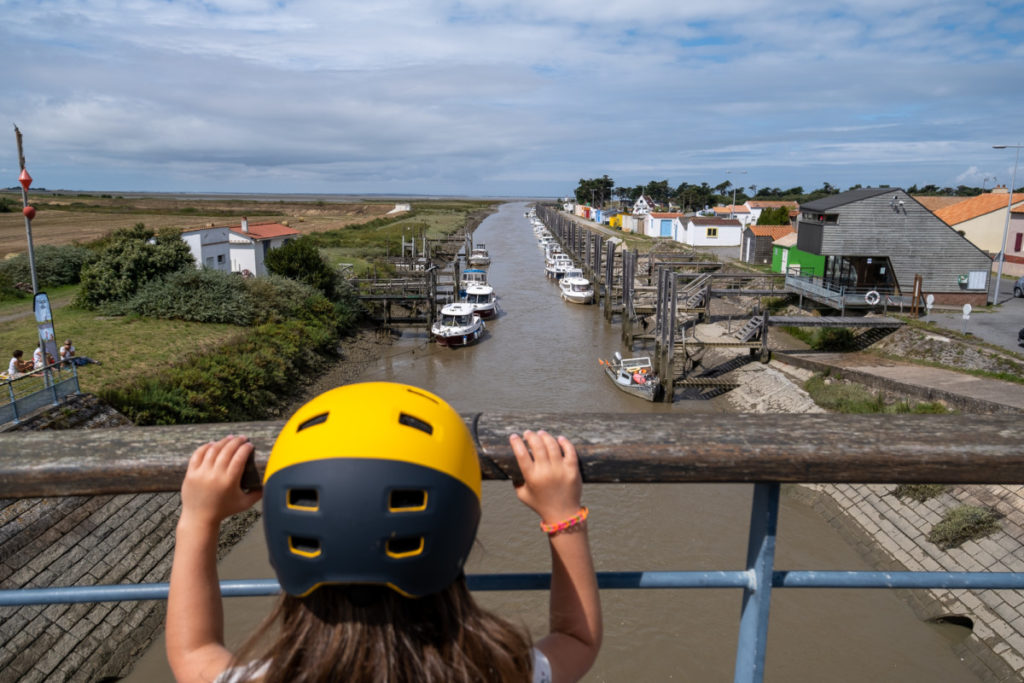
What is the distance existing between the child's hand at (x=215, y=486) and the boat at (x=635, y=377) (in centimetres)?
2419

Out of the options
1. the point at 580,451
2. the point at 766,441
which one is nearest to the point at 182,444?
the point at 580,451

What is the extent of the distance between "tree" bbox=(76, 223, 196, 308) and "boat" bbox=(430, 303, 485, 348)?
12.2 meters

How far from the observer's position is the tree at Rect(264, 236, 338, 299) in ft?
120

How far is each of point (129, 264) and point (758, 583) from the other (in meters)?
32.9

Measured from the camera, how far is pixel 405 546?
4.05 ft

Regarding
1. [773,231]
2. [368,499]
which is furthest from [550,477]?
[773,231]

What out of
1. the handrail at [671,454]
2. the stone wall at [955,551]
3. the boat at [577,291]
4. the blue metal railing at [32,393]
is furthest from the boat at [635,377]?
the handrail at [671,454]

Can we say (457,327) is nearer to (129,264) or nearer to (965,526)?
(129,264)

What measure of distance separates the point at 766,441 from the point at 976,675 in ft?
41.6

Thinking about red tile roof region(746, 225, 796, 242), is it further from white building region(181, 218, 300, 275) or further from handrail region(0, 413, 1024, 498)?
handrail region(0, 413, 1024, 498)

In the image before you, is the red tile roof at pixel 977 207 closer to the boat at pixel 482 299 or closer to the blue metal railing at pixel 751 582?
the boat at pixel 482 299

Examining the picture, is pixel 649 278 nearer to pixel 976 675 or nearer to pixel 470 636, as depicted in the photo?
pixel 976 675

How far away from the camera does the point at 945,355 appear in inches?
892

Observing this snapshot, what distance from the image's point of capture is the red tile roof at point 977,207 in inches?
1663
